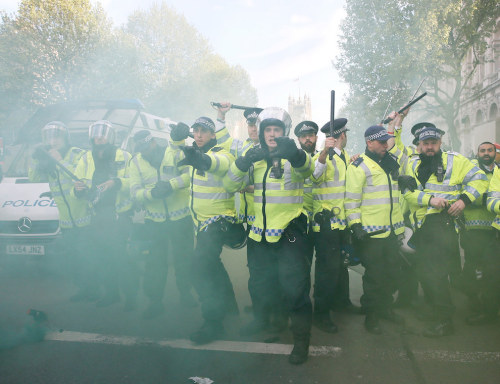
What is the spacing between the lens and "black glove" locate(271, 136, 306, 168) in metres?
2.92

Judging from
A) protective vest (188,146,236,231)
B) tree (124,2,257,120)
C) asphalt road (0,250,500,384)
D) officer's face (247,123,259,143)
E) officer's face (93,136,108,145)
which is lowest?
asphalt road (0,250,500,384)

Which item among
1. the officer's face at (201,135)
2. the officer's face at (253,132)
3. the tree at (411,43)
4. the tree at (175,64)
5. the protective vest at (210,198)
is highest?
the tree at (175,64)

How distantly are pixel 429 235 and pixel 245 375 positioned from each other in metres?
2.20

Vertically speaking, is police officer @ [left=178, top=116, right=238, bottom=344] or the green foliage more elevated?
the green foliage

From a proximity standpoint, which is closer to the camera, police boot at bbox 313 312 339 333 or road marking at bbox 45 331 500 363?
road marking at bbox 45 331 500 363

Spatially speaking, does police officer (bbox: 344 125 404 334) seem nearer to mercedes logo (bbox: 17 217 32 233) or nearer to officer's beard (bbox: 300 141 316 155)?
officer's beard (bbox: 300 141 316 155)

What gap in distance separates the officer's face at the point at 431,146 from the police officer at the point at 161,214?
8.02 feet

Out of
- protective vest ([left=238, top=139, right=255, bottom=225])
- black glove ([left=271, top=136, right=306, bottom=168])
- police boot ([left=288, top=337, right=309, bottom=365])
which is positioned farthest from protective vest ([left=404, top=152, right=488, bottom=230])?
police boot ([left=288, top=337, right=309, bottom=365])

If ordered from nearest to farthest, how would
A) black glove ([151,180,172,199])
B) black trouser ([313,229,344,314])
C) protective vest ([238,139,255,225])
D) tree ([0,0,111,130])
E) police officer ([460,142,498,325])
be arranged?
black trouser ([313,229,344,314]), black glove ([151,180,172,199]), police officer ([460,142,498,325]), protective vest ([238,139,255,225]), tree ([0,0,111,130])

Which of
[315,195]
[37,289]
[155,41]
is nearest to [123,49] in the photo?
[155,41]

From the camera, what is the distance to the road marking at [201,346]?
132 inches

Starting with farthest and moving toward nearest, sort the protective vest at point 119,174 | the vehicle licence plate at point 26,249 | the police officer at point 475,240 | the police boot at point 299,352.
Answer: the vehicle licence plate at point 26,249 < the protective vest at point 119,174 < the police officer at point 475,240 < the police boot at point 299,352

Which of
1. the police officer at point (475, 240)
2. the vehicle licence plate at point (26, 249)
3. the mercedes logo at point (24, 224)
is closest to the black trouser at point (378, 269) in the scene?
the police officer at point (475, 240)

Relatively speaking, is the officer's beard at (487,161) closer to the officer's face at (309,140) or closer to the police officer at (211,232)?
the officer's face at (309,140)
